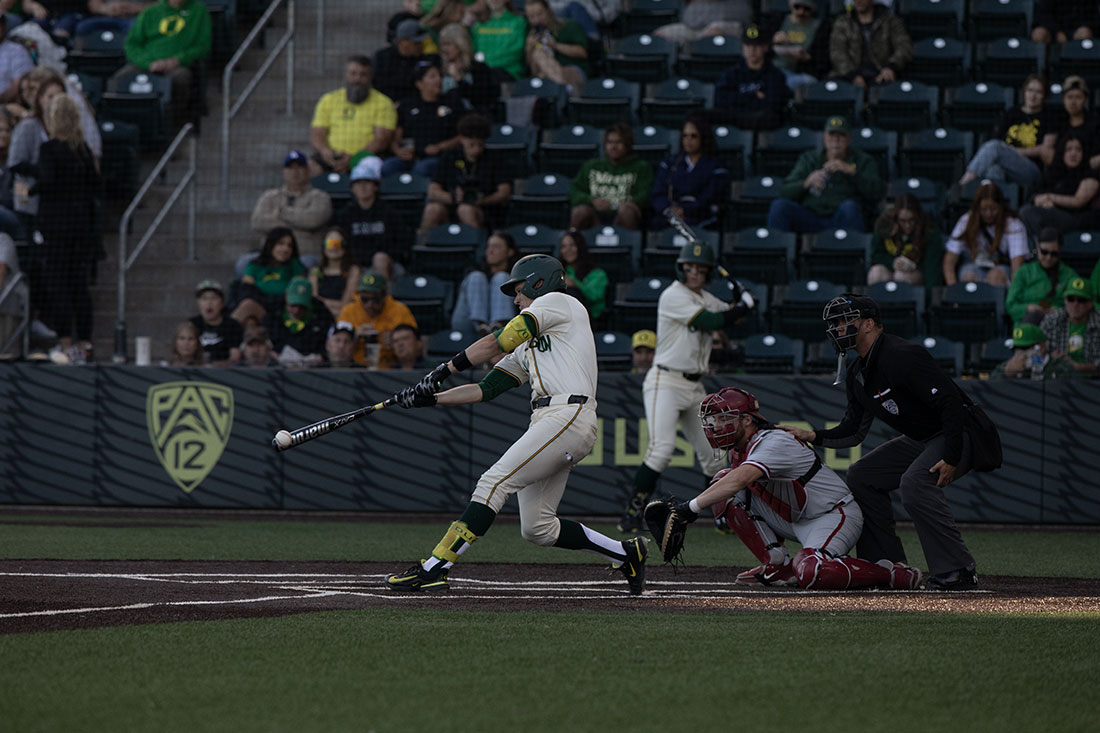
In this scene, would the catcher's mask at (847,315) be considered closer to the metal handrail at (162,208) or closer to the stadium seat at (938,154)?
the stadium seat at (938,154)

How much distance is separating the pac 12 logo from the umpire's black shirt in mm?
7582

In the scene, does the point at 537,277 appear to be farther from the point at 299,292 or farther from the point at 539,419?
the point at 299,292

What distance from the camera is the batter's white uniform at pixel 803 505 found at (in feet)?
28.6

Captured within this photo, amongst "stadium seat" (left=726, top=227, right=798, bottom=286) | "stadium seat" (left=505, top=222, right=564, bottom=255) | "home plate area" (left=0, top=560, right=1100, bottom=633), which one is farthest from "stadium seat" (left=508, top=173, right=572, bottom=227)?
"home plate area" (left=0, top=560, right=1100, bottom=633)

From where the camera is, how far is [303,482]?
15.0 meters

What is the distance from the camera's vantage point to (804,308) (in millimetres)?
15258

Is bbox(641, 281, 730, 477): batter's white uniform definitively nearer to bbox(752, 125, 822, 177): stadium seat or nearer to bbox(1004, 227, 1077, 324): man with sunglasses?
bbox(1004, 227, 1077, 324): man with sunglasses

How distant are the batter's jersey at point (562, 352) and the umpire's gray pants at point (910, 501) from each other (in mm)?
2037

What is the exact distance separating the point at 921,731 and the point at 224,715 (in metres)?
2.21

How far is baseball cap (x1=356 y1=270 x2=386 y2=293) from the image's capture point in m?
15.0

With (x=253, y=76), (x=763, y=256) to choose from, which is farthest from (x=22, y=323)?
(x=763, y=256)

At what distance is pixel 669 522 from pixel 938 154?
403 inches

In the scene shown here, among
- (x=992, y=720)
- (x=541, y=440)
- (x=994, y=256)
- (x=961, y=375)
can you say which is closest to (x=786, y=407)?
(x=961, y=375)

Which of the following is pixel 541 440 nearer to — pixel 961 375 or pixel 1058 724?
pixel 1058 724
